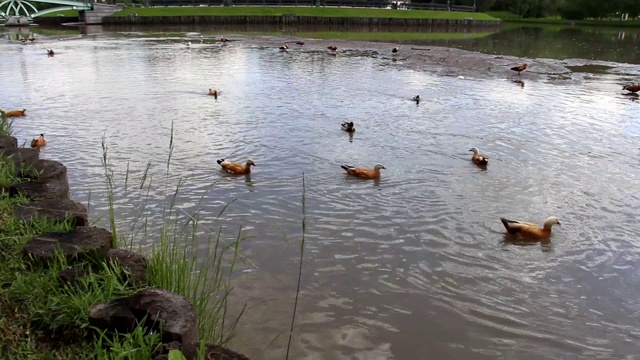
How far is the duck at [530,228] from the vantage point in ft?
22.5

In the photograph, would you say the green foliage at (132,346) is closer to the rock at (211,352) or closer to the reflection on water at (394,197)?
the rock at (211,352)

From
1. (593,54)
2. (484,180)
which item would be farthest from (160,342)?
(593,54)

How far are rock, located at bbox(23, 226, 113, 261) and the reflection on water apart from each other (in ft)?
4.59

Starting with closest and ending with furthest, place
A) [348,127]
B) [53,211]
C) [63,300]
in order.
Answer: [63,300], [53,211], [348,127]

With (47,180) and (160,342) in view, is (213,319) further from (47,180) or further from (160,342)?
(47,180)

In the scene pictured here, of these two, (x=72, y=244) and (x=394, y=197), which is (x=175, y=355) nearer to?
(x=72, y=244)

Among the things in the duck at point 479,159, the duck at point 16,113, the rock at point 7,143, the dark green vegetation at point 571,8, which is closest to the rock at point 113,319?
the rock at point 7,143

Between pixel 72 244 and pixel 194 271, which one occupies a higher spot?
pixel 72 244

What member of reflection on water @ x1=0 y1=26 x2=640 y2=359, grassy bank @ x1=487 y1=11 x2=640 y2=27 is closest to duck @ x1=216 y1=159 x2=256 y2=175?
reflection on water @ x1=0 y1=26 x2=640 y2=359

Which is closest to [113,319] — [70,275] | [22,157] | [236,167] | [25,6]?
[70,275]

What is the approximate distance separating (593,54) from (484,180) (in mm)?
30184

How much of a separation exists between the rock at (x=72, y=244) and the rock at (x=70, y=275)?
0.21m

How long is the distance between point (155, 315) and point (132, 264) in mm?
890

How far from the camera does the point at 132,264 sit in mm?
4035
